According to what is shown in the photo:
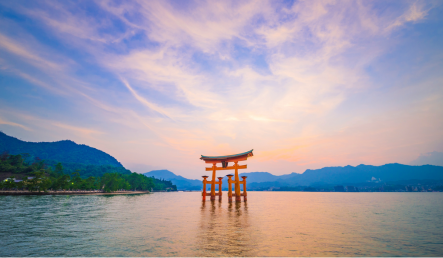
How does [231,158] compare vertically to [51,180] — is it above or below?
above

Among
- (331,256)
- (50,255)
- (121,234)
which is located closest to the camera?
(50,255)

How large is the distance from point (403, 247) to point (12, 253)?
17.1 metres

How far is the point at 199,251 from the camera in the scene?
896 centimetres

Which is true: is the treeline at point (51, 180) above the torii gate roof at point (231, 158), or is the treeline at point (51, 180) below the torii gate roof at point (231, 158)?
below

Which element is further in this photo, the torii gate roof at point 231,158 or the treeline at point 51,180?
the treeline at point 51,180

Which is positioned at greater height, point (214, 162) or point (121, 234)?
point (214, 162)

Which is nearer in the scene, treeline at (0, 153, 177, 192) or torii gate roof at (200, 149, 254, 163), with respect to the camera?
torii gate roof at (200, 149, 254, 163)

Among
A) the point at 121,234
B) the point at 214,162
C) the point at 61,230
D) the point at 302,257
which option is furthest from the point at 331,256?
the point at 214,162

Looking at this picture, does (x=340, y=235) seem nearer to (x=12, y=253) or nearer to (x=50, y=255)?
(x=50, y=255)

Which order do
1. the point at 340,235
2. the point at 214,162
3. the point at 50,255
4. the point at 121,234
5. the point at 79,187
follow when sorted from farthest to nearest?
the point at 79,187 < the point at 214,162 < the point at 340,235 < the point at 121,234 < the point at 50,255

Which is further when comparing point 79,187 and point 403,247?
point 79,187

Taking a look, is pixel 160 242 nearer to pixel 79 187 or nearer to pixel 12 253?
pixel 12 253

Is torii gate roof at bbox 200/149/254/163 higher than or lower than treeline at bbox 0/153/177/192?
higher

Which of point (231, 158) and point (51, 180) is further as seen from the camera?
point (51, 180)
